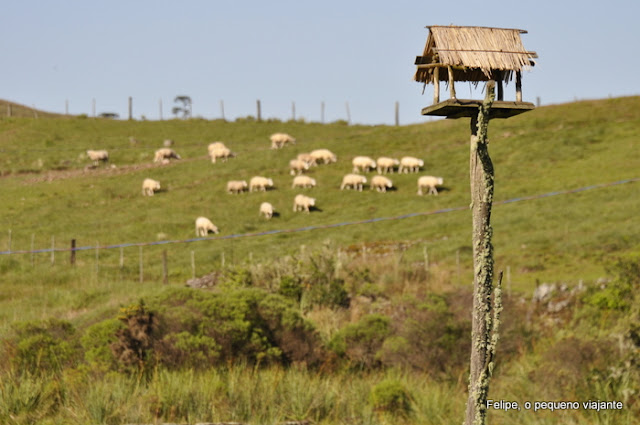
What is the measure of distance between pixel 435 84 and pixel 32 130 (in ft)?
215

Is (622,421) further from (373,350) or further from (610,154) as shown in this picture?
(610,154)

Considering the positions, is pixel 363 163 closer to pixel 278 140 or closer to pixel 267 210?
pixel 267 210

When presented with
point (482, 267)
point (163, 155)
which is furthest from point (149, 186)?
point (482, 267)

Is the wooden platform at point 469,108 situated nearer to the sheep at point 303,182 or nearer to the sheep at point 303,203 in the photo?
the sheep at point 303,203

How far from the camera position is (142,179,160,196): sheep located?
161 ft

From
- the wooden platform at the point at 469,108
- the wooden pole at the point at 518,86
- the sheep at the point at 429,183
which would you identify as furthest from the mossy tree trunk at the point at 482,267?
the sheep at the point at 429,183

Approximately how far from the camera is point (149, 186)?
4931cm

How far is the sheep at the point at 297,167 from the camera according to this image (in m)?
52.3

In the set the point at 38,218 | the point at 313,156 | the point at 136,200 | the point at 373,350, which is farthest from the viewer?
the point at 313,156

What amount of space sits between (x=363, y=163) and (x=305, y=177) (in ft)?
14.6

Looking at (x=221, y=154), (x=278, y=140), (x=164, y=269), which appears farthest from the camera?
(x=278, y=140)

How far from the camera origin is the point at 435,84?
9.27 m

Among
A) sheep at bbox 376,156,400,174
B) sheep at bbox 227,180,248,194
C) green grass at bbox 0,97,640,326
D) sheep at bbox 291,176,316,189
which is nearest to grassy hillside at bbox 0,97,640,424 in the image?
green grass at bbox 0,97,640,326

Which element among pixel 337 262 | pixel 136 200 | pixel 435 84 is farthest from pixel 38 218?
pixel 435 84
